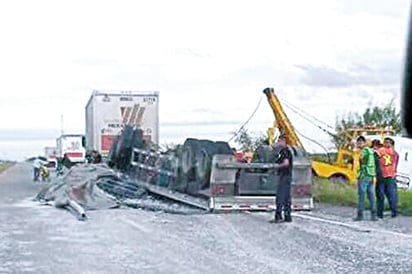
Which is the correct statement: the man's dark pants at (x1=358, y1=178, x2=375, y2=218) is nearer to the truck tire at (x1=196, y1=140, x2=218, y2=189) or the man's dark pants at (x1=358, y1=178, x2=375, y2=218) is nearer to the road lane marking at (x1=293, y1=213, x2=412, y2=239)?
the road lane marking at (x1=293, y1=213, x2=412, y2=239)

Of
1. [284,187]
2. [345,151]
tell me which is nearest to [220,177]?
[284,187]

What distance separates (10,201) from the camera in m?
29.2

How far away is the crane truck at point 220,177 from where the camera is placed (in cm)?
2181

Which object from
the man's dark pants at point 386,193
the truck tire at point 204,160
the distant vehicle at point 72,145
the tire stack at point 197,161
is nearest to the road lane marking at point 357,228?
the man's dark pants at point 386,193

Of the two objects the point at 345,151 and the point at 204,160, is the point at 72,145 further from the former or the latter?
the point at 204,160

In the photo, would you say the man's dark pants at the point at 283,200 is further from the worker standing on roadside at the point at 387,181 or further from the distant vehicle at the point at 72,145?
the distant vehicle at the point at 72,145

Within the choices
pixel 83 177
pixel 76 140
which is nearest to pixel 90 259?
pixel 83 177

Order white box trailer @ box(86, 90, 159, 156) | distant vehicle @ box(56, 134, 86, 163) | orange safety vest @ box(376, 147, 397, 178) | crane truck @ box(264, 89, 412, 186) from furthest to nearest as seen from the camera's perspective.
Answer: distant vehicle @ box(56, 134, 86, 163)
white box trailer @ box(86, 90, 159, 156)
crane truck @ box(264, 89, 412, 186)
orange safety vest @ box(376, 147, 397, 178)

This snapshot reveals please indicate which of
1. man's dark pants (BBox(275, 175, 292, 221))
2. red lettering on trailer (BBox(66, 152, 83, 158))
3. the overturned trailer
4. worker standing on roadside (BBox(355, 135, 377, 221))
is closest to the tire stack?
the overturned trailer

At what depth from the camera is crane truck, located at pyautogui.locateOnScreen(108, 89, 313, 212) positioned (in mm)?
21812

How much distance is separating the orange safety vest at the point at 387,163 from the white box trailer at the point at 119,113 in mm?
18517

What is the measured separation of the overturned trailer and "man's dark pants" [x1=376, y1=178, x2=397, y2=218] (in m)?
2.28

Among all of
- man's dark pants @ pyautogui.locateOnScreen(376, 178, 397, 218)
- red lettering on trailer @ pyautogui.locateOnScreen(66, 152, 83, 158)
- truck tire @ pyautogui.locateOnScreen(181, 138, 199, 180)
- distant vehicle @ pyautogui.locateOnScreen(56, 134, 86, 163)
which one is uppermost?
truck tire @ pyautogui.locateOnScreen(181, 138, 199, 180)

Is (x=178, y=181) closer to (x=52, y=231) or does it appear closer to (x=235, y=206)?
(x=235, y=206)
